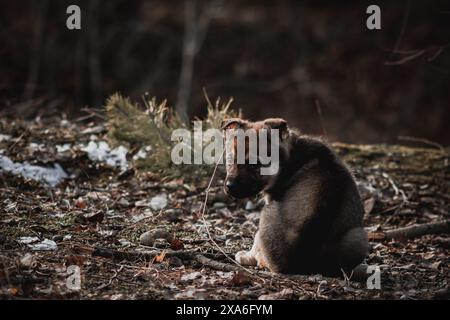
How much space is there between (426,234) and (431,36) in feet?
48.1

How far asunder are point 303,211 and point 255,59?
1616 centimetres

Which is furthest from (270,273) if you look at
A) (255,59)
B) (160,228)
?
(255,59)

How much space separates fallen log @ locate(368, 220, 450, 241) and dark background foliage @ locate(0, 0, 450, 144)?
1074 centimetres

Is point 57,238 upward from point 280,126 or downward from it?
downward

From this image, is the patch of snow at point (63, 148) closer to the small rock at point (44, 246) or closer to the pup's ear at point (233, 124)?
the small rock at point (44, 246)

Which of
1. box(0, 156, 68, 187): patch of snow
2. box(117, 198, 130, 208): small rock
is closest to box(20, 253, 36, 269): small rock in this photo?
box(117, 198, 130, 208): small rock

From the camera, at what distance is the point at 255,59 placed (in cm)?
2091

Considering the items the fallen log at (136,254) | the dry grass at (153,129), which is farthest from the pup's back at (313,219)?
the dry grass at (153,129)

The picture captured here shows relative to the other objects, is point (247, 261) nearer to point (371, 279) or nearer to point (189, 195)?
point (371, 279)

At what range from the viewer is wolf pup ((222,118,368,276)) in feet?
16.8

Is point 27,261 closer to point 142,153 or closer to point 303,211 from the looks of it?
point 303,211

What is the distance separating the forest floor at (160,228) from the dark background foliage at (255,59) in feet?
29.4

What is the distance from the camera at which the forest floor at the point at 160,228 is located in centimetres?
483

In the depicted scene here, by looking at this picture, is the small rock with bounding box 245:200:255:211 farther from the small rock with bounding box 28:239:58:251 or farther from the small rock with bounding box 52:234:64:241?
the small rock with bounding box 28:239:58:251
